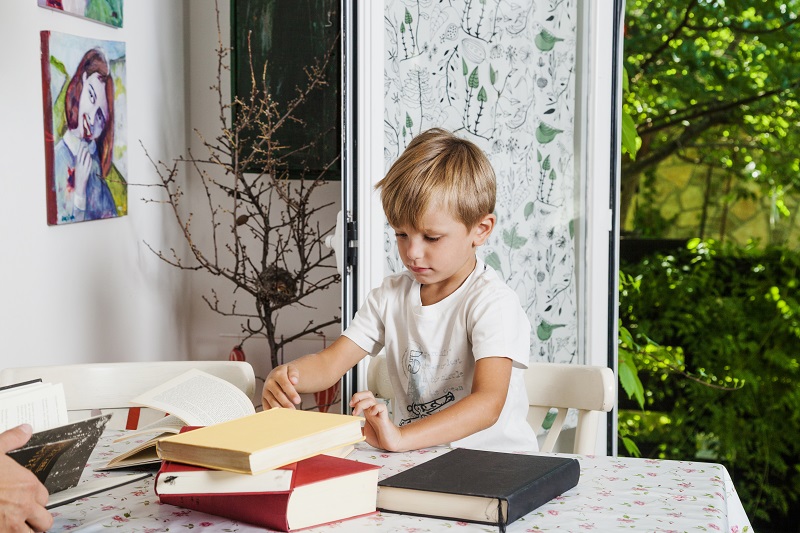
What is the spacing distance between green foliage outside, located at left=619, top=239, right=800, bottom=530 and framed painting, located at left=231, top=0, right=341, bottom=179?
1324 mm

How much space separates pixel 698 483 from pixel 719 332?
269 centimetres

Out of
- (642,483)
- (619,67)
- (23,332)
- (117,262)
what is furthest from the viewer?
(117,262)

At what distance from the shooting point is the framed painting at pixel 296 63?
2957 mm

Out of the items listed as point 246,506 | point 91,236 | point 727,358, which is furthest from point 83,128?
point 727,358

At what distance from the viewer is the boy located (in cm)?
145

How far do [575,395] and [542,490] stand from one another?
0.54 m

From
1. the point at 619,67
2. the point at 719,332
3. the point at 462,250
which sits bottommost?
the point at 719,332

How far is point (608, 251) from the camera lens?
96.0 inches

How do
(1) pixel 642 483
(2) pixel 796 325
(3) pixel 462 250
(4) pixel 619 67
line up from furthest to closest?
(2) pixel 796 325 < (4) pixel 619 67 < (3) pixel 462 250 < (1) pixel 642 483

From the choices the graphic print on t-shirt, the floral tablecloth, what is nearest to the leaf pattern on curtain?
the graphic print on t-shirt

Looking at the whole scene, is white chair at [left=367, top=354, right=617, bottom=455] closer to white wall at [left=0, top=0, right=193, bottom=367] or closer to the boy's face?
the boy's face

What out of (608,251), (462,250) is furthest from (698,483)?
(608,251)

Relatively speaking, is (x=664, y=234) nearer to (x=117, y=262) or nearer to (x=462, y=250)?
(x=117, y=262)

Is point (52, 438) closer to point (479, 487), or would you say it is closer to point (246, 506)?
point (246, 506)
